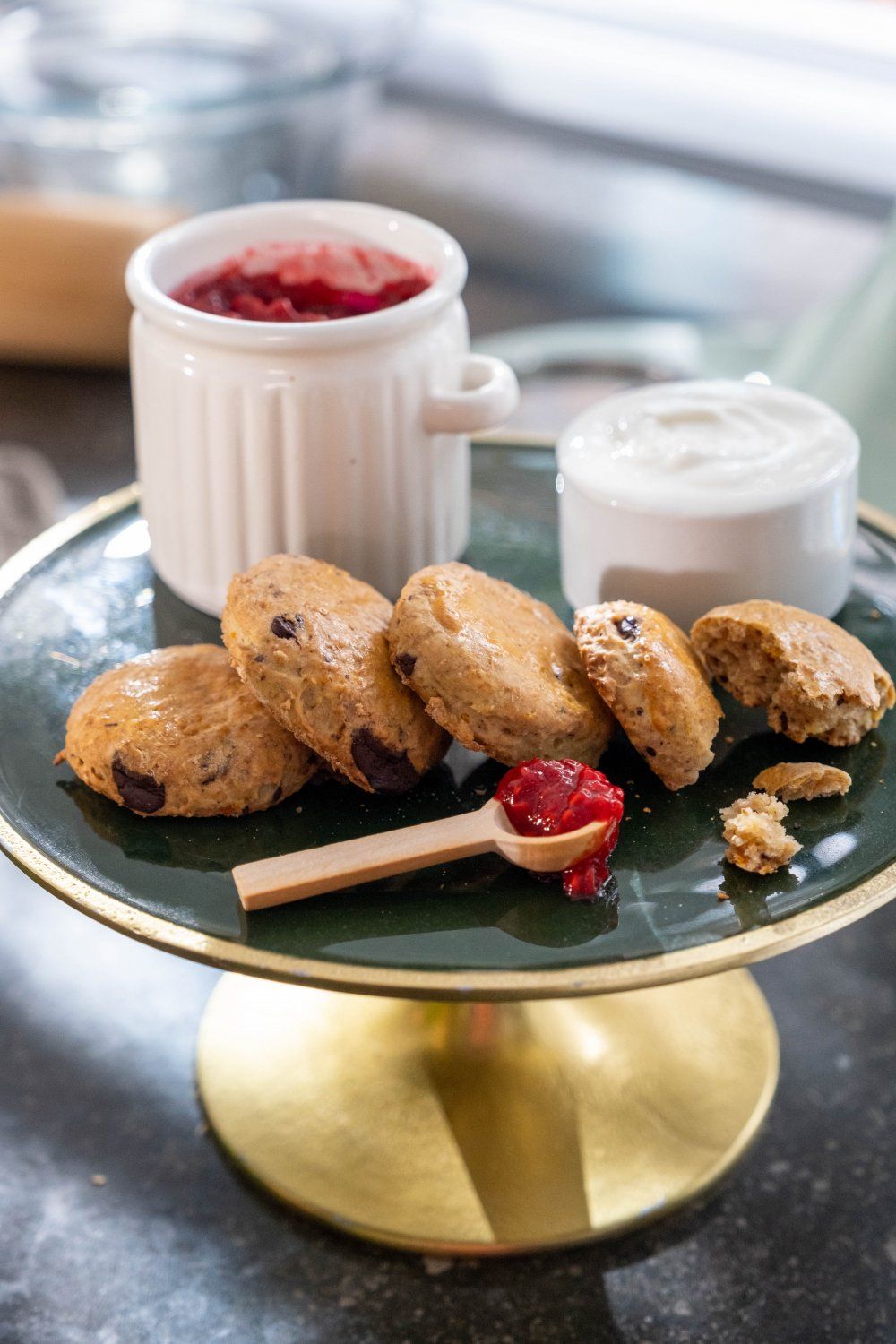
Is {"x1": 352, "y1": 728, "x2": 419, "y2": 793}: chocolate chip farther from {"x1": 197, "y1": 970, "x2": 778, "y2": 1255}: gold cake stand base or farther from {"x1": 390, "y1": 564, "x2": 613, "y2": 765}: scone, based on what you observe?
{"x1": 197, "y1": 970, "x2": 778, "y2": 1255}: gold cake stand base

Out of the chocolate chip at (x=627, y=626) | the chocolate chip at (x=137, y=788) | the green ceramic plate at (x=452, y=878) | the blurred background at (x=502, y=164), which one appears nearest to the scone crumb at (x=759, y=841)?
the green ceramic plate at (x=452, y=878)

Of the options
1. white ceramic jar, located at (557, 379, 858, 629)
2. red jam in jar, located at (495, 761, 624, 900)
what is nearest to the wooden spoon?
red jam in jar, located at (495, 761, 624, 900)

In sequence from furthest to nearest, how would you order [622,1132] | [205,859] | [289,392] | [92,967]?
[92,967], [622,1132], [289,392], [205,859]

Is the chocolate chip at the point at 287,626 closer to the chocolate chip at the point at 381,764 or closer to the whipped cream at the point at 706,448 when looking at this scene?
the chocolate chip at the point at 381,764

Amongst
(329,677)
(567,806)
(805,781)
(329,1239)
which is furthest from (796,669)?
(329,1239)

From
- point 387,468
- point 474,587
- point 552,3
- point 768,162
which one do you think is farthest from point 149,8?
point 474,587

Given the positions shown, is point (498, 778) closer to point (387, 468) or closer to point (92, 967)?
point (387, 468)
